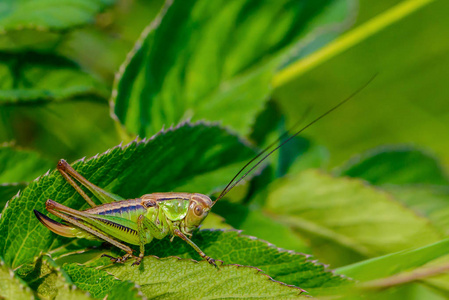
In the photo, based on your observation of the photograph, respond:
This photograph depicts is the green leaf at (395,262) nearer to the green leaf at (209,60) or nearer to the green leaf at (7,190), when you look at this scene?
the green leaf at (209,60)

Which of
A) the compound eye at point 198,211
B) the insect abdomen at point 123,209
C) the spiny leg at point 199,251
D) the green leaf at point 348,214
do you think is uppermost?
the green leaf at point 348,214

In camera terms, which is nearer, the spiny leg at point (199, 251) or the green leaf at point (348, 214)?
the spiny leg at point (199, 251)

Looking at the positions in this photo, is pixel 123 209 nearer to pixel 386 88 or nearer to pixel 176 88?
pixel 176 88

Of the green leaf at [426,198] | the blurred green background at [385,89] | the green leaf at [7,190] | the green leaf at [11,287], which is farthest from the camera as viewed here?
the blurred green background at [385,89]

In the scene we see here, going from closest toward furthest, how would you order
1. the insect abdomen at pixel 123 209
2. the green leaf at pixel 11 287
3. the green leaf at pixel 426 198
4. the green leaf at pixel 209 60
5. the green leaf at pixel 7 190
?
the green leaf at pixel 11 287 → the green leaf at pixel 7 190 → the insect abdomen at pixel 123 209 → the green leaf at pixel 209 60 → the green leaf at pixel 426 198

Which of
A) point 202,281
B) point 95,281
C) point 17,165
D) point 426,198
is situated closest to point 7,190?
point 17,165

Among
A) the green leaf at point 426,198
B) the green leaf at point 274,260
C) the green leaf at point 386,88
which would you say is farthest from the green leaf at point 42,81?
the green leaf at point 386,88

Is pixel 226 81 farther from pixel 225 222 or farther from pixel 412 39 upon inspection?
pixel 412 39

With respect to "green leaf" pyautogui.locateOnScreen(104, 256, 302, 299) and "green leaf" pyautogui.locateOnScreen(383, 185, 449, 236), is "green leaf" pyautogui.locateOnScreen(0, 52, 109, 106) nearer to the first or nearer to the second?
"green leaf" pyautogui.locateOnScreen(104, 256, 302, 299)
